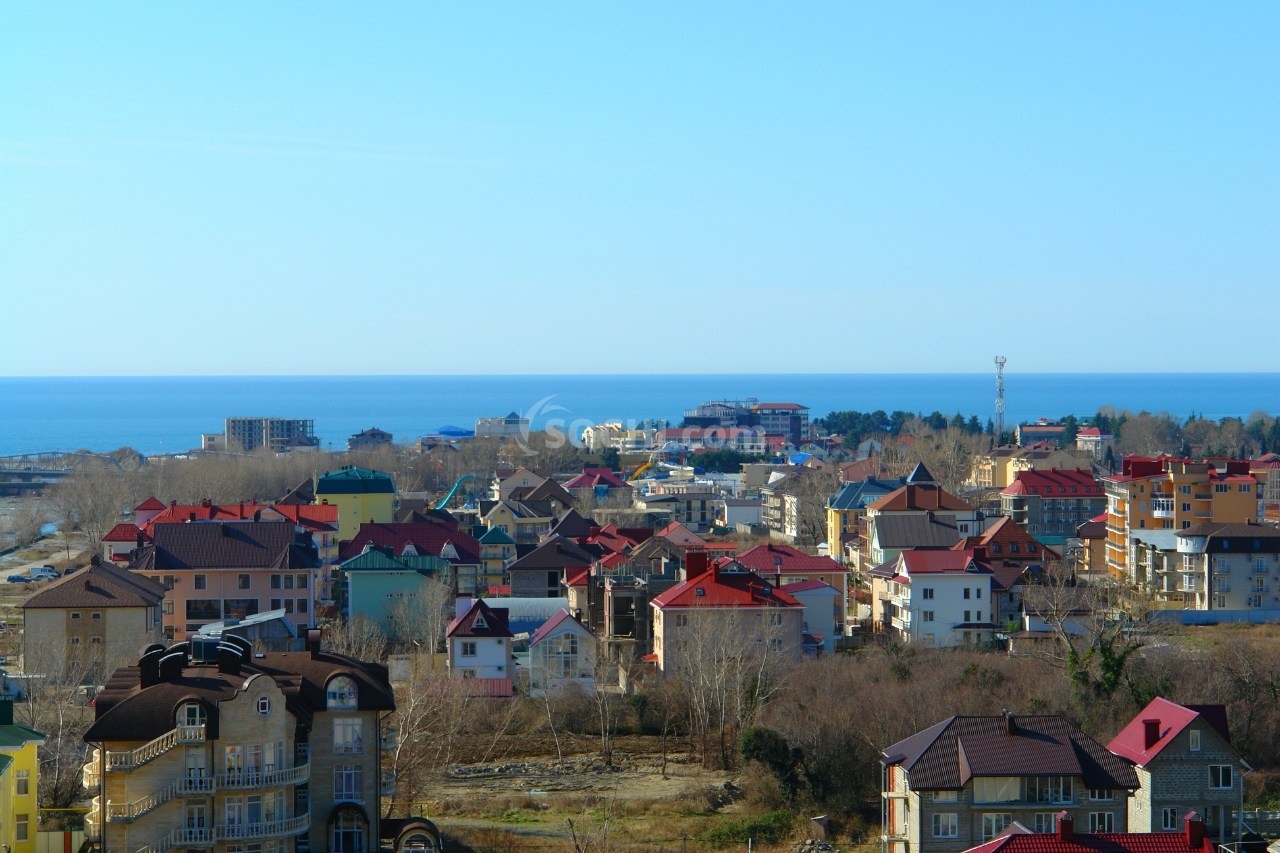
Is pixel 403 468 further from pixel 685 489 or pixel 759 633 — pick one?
pixel 759 633

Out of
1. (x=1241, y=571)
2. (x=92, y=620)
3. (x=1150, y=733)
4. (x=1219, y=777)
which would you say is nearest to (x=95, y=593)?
(x=92, y=620)

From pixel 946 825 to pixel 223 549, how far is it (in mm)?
18524

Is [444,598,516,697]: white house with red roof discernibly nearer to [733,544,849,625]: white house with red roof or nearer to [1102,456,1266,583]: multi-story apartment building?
[733,544,849,625]: white house with red roof

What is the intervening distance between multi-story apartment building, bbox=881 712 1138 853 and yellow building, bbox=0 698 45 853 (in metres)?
8.78

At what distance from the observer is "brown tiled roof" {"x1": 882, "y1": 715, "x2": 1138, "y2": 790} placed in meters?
17.6

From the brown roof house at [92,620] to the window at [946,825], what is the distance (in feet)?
49.5

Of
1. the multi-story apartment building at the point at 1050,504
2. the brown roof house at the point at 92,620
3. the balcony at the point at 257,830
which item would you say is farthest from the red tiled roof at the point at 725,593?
the multi-story apartment building at the point at 1050,504

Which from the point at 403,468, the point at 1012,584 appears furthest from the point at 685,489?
the point at 1012,584

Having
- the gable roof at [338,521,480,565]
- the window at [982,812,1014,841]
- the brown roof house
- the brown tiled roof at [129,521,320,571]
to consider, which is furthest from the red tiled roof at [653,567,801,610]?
the window at [982,812,1014,841]

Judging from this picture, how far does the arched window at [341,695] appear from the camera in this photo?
1708 cm

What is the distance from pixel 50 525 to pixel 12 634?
3164 centimetres

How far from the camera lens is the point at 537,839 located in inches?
771

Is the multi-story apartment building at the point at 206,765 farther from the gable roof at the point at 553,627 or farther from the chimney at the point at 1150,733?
the gable roof at the point at 553,627

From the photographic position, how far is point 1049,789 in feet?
58.1
